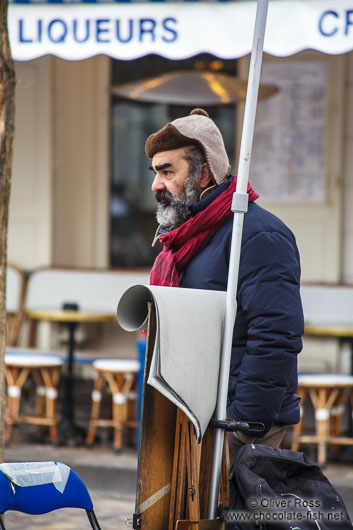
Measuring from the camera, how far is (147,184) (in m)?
8.82

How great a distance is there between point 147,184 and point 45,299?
1.56 metres

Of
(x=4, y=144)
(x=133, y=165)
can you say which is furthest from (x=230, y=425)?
(x=133, y=165)

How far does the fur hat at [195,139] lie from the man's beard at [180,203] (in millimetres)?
79

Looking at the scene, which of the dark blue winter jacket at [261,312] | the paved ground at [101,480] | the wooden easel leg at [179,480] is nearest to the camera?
the wooden easel leg at [179,480]

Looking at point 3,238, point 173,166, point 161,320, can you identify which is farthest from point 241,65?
point 161,320

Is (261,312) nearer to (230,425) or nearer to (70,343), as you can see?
(230,425)

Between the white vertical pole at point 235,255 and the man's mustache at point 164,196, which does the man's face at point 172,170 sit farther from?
the white vertical pole at point 235,255

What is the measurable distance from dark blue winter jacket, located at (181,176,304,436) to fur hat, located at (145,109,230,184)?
14cm

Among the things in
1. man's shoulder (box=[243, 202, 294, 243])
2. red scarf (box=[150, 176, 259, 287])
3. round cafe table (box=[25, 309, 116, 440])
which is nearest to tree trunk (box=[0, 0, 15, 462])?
red scarf (box=[150, 176, 259, 287])

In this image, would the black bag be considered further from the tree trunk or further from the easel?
the tree trunk

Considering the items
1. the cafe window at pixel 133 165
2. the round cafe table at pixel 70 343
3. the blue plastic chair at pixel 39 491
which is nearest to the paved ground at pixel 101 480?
the round cafe table at pixel 70 343

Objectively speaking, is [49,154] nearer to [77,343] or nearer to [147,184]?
[147,184]

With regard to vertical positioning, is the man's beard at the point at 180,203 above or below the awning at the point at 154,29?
below

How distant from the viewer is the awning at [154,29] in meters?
5.09
